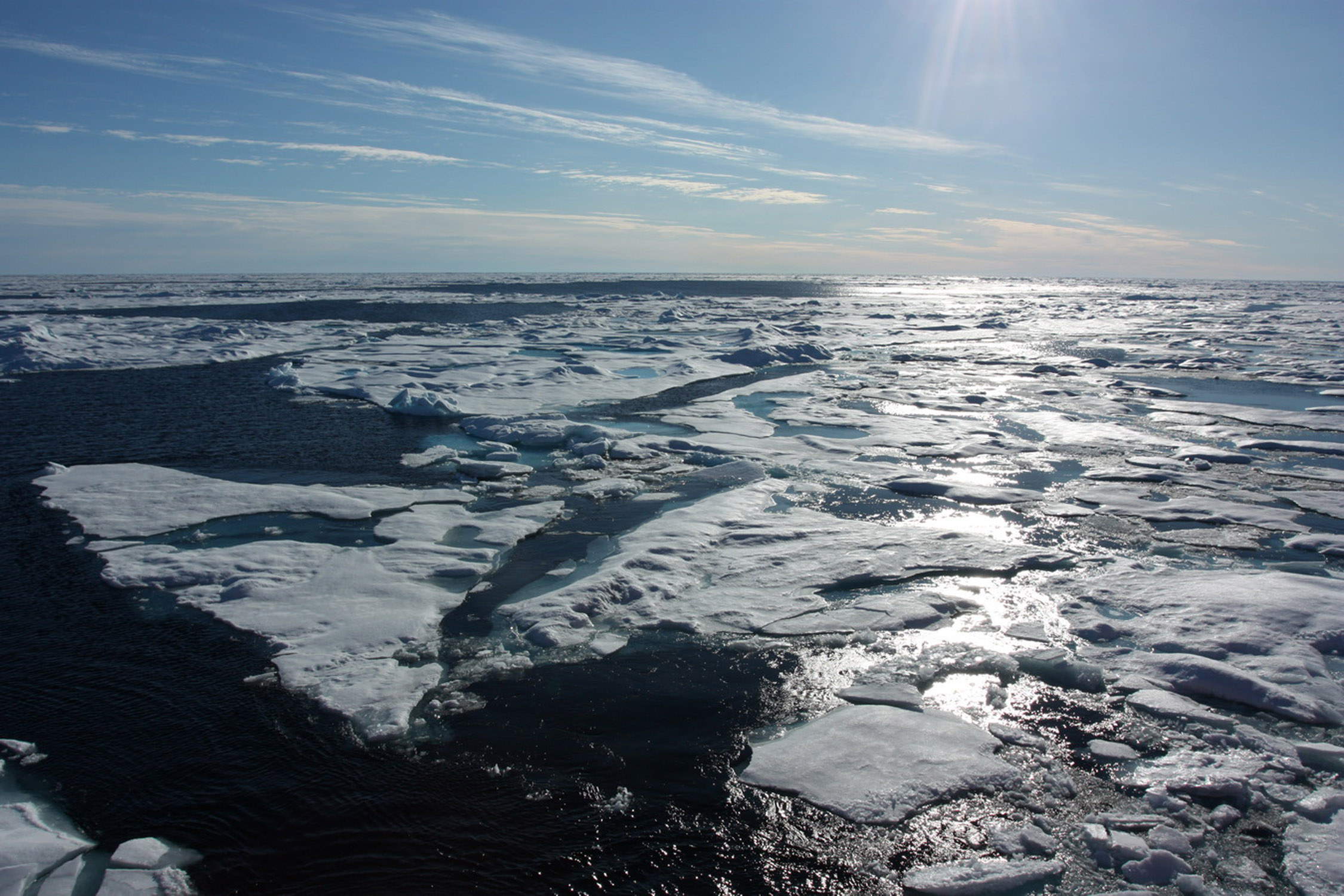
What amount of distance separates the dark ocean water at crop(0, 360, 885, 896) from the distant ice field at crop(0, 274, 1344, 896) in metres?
0.02

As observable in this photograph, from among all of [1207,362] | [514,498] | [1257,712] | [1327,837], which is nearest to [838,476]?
[514,498]

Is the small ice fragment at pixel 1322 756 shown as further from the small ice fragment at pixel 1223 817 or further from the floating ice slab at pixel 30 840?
the floating ice slab at pixel 30 840

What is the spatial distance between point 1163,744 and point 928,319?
34404mm

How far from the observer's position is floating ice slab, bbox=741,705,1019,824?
3643 millimetres

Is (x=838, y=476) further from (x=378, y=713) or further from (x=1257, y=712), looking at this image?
(x=378, y=713)

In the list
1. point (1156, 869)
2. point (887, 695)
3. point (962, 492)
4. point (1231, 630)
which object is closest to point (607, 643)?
point (887, 695)

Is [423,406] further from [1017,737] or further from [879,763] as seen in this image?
[1017,737]

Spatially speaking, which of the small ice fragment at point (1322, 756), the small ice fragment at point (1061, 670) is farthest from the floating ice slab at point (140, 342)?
the small ice fragment at point (1322, 756)

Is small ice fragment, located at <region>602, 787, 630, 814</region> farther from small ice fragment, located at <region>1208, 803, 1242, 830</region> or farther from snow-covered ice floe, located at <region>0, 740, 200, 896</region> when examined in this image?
small ice fragment, located at <region>1208, 803, 1242, 830</region>

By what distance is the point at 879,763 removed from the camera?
152 inches

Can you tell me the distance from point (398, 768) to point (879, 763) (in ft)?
8.22

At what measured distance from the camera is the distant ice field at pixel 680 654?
11.0 feet

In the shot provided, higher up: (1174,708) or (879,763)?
(1174,708)

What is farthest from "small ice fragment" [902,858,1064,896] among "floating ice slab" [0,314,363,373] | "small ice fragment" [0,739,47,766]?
"floating ice slab" [0,314,363,373]
